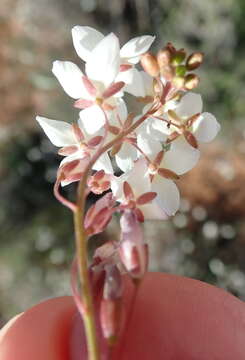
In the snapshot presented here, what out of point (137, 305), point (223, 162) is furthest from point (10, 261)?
point (137, 305)

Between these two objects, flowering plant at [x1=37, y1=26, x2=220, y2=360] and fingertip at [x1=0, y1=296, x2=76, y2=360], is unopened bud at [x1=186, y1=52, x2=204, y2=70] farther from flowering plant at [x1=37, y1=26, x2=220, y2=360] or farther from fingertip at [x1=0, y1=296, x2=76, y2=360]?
fingertip at [x1=0, y1=296, x2=76, y2=360]

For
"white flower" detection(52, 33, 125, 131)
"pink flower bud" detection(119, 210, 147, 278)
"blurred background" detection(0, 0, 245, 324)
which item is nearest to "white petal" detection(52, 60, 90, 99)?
"white flower" detection(52, 33, 125, 131)

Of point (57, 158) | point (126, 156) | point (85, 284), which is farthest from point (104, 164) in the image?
point (57, 158)

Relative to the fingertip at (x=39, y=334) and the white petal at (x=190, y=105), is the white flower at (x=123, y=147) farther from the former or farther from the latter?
the fingertip at (x=39, y=334)

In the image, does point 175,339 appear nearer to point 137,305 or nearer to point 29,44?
point 137,305

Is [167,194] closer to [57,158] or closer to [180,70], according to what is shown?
[180,70]

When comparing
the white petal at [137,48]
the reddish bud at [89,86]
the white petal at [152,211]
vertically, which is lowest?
the white petal at [152,211]

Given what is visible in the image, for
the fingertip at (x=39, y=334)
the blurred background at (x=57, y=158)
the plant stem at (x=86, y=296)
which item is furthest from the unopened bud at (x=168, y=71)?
the blurred background at (x=57, y=158)
